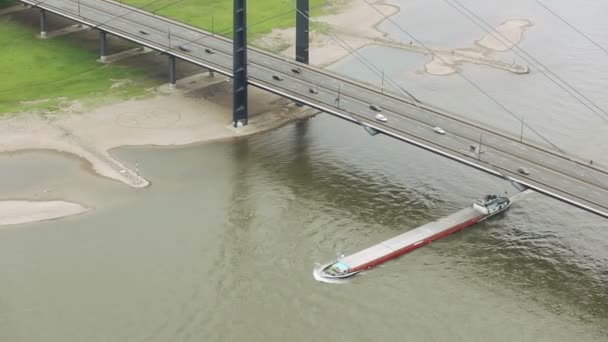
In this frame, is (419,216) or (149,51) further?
(149,51)

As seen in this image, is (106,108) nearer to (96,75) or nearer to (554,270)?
(96,75)

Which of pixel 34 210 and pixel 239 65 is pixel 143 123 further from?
pixel 34 210

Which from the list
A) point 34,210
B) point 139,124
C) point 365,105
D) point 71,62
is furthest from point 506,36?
point 34,210

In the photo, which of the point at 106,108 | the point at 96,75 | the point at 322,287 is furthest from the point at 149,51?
the point at 322,287

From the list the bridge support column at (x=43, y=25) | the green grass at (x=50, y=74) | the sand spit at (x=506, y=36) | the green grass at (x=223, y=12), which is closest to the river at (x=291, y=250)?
the green grass at (x=50, y=74)

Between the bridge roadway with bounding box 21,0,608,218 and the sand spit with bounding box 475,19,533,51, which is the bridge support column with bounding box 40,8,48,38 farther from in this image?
the sand spit with bounding box 475,19,533,51

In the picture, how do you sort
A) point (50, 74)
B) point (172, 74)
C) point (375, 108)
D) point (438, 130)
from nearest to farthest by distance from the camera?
point (438, 130)
point (375, 108)
point (172, 74)
point (50, 74)

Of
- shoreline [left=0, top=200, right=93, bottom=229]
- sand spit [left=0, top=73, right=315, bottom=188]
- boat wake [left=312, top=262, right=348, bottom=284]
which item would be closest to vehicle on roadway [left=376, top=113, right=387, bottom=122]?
sand spit [left=0, top=73, right=315, bottom=188]
